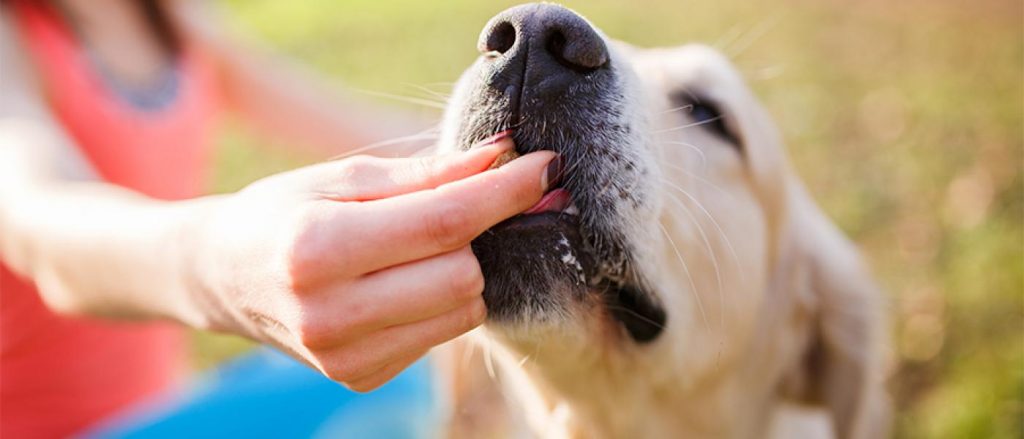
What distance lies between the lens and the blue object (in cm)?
307

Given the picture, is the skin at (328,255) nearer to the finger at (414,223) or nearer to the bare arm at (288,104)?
the finger at (414,223)

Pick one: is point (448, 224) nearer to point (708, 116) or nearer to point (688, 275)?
point (688, 275)

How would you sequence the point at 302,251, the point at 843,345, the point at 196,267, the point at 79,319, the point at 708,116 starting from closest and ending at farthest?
the point at 302,251
the point at 196,267
the point at 708,116
the point at 843,345
the point at 79,319

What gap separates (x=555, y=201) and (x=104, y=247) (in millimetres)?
827

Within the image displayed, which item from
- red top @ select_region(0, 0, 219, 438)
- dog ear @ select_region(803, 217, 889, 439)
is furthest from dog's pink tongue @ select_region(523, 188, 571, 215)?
red top @ select_region(0, 0, 219, 438)

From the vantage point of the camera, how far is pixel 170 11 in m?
3.29

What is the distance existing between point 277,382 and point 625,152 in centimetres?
234

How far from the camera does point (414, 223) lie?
1047 millimetres

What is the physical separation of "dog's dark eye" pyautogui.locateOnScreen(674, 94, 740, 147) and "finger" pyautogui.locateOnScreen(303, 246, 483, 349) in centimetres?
104

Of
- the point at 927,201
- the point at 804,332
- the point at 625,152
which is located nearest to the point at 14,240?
the point at 625,152

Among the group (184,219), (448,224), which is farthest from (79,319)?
(448,224)

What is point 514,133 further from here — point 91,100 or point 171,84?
point 171,84

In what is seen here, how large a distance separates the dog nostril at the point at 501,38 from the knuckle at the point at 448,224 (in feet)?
1.21

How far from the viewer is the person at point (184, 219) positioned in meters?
1.07
